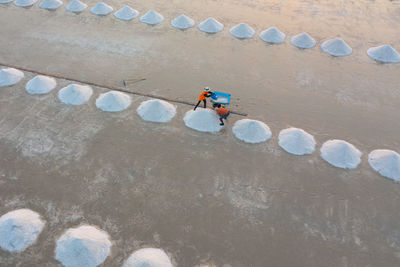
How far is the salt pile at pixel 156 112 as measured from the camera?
663 centimetres

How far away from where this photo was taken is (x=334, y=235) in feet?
15.6

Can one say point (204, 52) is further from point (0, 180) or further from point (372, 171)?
point (0, 180)

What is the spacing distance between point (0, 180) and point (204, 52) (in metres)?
6.65

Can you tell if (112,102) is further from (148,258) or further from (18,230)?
(148,258)

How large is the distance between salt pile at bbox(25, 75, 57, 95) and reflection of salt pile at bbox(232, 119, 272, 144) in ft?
16.7

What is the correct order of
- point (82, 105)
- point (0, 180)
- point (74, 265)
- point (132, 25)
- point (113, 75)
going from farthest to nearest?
point (132, 25) → point (113, 75) → point (82, 105) → point (0, 180) → point (74, 265)

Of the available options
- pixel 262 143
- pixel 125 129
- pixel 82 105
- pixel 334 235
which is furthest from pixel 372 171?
pixel 82 105

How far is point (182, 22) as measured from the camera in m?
10.3

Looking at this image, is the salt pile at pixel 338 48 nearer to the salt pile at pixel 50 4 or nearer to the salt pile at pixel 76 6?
the salt pile at pixel 76 6

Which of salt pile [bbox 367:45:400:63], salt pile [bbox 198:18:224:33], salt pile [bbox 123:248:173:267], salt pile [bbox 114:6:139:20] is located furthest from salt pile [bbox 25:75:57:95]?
salt pile [bbox 367:45:400:63]

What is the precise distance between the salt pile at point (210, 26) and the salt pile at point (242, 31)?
0.50m

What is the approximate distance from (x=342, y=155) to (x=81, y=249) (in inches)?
210

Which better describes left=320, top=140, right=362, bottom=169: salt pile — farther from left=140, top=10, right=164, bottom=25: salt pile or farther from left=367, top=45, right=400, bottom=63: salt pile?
left=140, top=10, right=164, bottom=25: salt pile

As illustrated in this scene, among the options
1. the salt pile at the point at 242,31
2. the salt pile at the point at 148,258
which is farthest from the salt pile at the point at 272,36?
the salt pile at the point at 148,258
